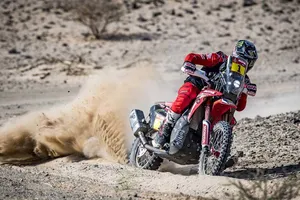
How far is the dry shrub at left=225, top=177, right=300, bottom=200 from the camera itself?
273 inches

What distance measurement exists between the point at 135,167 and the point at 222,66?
1.74 metres

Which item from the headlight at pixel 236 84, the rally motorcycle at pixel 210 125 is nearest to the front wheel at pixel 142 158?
the rally motorcycle at pixel 210 125

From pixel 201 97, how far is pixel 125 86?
3.30 meters

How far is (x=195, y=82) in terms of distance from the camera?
908 cm

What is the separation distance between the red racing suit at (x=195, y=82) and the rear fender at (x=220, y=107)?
35cm

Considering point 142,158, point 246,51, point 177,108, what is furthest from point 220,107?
point 142,158

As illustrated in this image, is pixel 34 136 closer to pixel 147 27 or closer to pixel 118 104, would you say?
pixel 118 104

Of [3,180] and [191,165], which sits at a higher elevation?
[3,180]

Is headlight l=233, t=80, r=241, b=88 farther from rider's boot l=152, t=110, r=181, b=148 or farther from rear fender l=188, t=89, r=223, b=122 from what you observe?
rider's boot l=152, t=110, r=181, b=148

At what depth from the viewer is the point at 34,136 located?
1122 cm

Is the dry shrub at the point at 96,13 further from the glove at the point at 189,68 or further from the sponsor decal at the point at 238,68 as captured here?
the sponsor decal at the point at 238,68

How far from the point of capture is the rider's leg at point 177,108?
8.98 meters

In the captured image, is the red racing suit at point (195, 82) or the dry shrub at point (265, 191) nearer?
the dry shrub at point (265, 191)

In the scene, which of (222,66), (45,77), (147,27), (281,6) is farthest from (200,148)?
(281,6)
